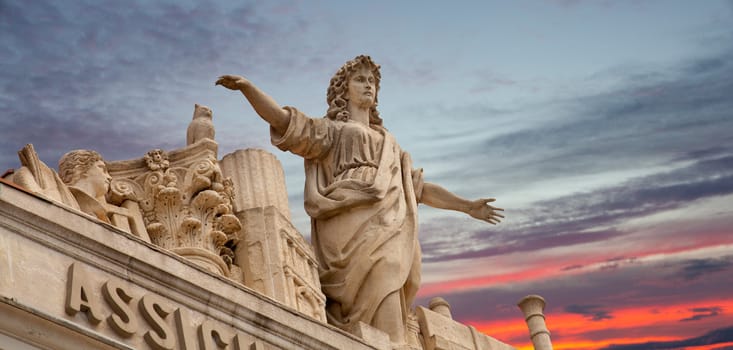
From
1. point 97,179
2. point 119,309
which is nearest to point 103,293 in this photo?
point 119,309

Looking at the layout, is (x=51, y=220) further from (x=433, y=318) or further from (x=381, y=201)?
(x=433, y=318)

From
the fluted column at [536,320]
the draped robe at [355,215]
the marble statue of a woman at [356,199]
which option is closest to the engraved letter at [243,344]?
the marble statue of a woman at [356,199]

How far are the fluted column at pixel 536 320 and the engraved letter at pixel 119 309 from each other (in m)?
9.88

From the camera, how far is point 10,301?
A: 1296 cm

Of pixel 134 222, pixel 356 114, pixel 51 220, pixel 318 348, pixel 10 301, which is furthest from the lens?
pixel 356 114

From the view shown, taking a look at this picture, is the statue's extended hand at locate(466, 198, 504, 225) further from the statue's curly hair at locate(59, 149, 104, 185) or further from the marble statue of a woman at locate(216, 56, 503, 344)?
the statue's curly hair at locate(59, 149, 104, 185)

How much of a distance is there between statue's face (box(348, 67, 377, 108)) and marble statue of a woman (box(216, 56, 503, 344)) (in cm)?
1

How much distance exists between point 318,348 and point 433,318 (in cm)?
437

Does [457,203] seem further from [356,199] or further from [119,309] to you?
[119,309]

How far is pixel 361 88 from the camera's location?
20.3 meters

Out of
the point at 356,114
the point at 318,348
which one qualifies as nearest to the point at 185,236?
the point at 318,348

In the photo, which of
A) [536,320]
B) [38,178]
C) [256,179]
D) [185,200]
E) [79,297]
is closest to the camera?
[79,297]

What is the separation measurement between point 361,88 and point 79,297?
7.23 m

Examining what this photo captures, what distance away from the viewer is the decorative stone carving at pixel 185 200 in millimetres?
17516
